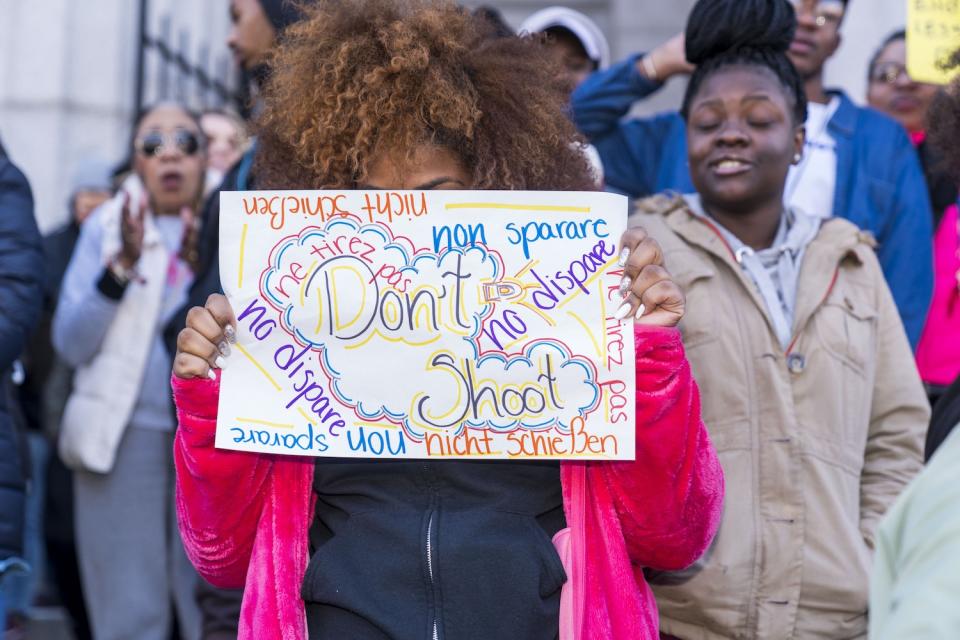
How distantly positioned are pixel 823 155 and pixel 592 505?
214cm

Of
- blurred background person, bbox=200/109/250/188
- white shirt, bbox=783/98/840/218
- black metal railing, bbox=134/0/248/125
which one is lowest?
white shirt, bbox=783/98/840/218

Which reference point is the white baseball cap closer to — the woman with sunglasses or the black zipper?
the woman with sunglasses

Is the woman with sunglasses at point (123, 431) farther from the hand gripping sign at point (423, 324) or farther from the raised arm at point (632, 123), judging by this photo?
the hand gripping sign at point (423, 324)

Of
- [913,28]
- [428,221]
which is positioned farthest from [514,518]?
[913,28]

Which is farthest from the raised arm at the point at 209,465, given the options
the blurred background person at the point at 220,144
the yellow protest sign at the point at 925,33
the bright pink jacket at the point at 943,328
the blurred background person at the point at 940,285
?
the blurred background person at the point at 220,144

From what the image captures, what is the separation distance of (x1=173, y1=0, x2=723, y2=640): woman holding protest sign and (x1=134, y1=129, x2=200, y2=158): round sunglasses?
268 cm

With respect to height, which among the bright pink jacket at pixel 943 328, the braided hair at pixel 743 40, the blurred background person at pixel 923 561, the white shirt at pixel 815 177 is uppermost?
the braided hair at pixel 743 40

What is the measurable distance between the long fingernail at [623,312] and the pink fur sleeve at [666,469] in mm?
33

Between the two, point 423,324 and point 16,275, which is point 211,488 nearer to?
point 423,324

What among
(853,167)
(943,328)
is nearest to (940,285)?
(943,328)

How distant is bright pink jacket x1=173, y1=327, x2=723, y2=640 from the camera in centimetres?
245

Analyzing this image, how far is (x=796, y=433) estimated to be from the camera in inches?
124

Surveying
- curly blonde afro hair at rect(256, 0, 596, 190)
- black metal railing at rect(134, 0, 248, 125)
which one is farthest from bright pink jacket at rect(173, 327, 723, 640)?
black metal railing at rect(134, 0, 248, 125)

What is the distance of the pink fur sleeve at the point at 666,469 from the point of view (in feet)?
8.00
